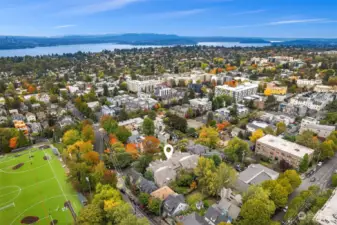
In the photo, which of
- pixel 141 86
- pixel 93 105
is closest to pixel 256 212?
pixel 93 105

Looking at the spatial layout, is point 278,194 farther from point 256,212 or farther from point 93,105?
point 93,105

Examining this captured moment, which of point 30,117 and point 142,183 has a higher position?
point 30,117

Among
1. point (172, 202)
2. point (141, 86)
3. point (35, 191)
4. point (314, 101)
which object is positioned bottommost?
point (35, 191)

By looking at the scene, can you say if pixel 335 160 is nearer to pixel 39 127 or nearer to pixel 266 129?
pixel 266 129

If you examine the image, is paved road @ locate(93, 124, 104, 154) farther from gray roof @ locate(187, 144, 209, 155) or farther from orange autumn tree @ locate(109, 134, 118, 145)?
gray roof @ locate(187, 144, 209, 155)

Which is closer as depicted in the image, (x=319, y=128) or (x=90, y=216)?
(x=90, y=216)

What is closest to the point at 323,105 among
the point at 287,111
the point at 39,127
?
the point at 287,111

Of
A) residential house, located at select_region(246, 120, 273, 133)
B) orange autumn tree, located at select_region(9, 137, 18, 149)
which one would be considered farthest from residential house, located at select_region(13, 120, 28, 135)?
residential house, located at select_region(246, 120, 273, 133)
